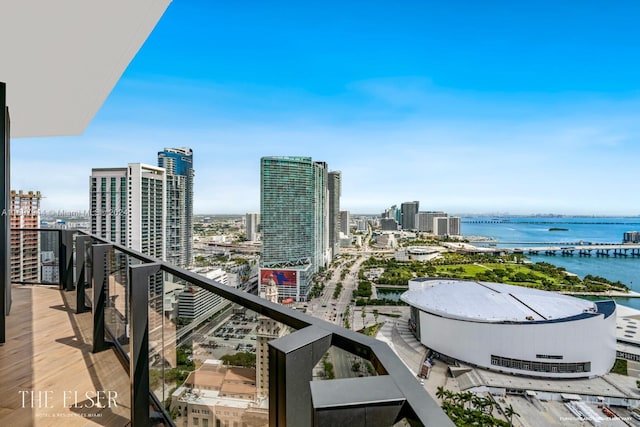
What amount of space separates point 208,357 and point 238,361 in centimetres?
20

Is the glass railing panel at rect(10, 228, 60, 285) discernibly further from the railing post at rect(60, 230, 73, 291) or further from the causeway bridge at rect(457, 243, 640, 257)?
the causeway bridge at rect(457, 243, 640, 257)

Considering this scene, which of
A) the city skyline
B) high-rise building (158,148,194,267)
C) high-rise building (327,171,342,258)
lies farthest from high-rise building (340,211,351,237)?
high-rise building (158,148,194,267)

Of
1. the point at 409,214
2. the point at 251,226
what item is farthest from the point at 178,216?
the point at 409,214

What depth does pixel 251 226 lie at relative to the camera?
1817 inches

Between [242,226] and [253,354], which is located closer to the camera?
[253,354]

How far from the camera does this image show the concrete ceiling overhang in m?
1.94

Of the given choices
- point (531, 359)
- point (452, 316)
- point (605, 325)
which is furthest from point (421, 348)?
point (605, 325)

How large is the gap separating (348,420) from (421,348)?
21.4 m

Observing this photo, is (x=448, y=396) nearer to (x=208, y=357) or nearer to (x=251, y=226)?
(x=208, y=357)

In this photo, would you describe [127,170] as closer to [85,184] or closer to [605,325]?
[85,184]

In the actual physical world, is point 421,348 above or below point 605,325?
below

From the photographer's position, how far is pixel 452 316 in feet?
61.6

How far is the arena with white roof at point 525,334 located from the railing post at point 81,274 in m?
19.4

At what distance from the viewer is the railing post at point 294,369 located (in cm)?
63
